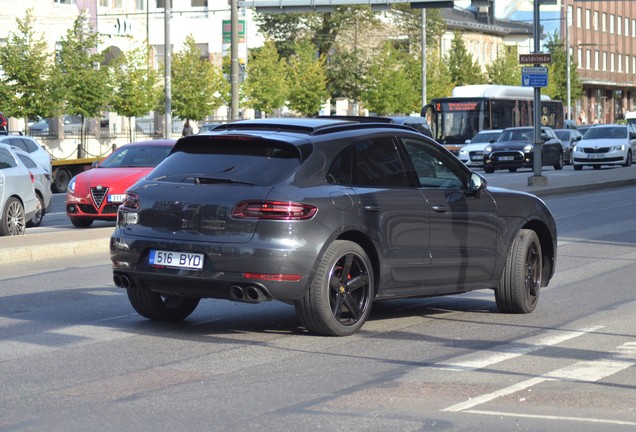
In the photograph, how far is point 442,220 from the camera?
35.0 feet

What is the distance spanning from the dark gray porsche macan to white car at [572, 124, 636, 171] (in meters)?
39.7

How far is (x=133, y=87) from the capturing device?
57.8m

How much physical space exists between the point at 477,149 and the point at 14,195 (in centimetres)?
3227

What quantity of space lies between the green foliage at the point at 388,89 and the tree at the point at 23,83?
29.3 meters

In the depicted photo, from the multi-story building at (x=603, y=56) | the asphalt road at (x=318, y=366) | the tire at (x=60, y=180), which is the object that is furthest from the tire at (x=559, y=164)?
the multi-story building at (x=603, y=56)

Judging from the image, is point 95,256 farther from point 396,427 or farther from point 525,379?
point 396,427

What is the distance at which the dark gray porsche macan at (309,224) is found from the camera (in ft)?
31.1

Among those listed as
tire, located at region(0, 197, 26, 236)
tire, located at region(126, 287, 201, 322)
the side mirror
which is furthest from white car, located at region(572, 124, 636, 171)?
tire, located at region(126, 287, 201, 322)

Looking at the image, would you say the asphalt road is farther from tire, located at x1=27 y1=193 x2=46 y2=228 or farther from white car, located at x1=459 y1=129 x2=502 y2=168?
white car, located at x1=459 y1=129 x2=502 y2=168

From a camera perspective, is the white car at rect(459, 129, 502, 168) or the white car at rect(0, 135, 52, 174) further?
the white car at rect(459, 129, 502, 168)

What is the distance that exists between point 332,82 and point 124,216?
261ft

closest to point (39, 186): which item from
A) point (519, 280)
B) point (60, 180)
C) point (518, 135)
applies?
point (519, 280)

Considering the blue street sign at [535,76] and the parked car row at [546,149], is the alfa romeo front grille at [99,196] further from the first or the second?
the parked car row at [546,149]

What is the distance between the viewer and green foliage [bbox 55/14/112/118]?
53.0 meters
